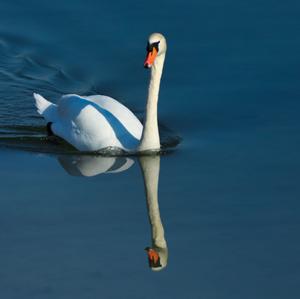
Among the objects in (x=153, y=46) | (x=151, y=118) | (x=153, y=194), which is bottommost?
(x=153, y=194)

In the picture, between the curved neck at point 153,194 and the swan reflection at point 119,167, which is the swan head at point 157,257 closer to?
the curved neck at point 153,194

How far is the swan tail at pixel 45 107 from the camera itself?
15.9 meters

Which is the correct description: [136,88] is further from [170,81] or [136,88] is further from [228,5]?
[228,5]

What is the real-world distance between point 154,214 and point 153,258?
1.20m

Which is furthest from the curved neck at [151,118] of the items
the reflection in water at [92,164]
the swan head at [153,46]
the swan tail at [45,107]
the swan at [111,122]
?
the swan tail at [45,107]

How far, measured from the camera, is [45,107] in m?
16.1

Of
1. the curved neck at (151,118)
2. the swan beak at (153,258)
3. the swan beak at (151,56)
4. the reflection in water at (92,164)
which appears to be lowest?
the swan beak at (153,258)

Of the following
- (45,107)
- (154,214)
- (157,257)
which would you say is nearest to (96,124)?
(45,107)

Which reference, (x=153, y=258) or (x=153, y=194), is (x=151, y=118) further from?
(x=153, y=258)

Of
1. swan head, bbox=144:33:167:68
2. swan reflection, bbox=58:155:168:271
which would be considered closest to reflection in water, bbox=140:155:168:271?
swan reflection, bbox=58:155:168:271

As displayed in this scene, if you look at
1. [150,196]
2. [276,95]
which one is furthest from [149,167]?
[276,95]

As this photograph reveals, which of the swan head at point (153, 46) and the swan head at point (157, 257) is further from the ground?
the swan head at point (153, 46)

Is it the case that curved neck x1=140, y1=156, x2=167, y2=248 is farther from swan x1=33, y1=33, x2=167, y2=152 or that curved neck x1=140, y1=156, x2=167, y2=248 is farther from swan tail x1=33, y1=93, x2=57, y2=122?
swan tail x1=33, y1=93, x2=57, y2=122

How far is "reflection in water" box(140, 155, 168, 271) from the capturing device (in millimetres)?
11258
